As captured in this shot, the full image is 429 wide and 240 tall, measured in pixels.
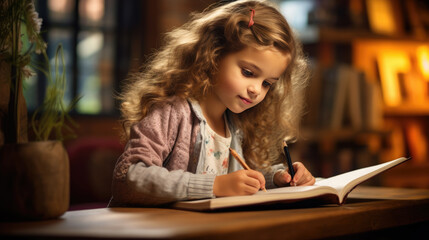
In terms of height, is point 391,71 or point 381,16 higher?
point 381,16

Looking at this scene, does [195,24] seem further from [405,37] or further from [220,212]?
[405,37]

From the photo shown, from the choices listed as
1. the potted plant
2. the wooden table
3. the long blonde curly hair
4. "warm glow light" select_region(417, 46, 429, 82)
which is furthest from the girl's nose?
"warm glow light" select_region(417, 46, 429, 82)

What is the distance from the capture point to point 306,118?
332 cm

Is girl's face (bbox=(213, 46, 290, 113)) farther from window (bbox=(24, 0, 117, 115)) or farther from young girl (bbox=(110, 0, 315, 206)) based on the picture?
window (bbox=(24, 0, 117, 115))

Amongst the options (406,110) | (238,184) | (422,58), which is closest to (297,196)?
(238,184)

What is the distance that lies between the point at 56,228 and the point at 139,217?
167 mm

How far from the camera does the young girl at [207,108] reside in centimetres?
110

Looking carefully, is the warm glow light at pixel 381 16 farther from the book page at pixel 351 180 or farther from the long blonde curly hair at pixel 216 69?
the book page at pixel 351 180

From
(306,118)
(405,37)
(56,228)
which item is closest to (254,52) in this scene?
(56,228)

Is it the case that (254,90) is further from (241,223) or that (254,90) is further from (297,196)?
(241,223)

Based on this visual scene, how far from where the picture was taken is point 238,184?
43.0 inches

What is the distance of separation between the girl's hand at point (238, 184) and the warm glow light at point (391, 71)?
2922mm

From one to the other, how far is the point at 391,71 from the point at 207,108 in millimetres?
2895

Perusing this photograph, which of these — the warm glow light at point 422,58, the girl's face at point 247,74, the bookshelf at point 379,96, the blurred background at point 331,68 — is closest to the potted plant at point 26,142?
the girl's face at point 247,74
